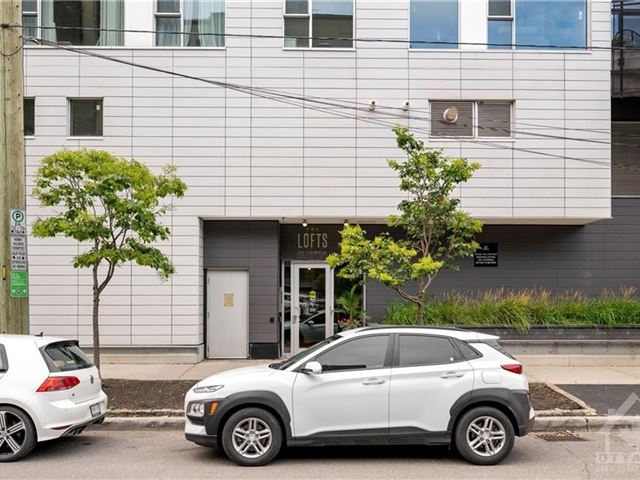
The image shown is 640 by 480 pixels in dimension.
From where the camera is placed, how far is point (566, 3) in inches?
579

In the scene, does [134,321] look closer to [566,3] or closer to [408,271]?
[408,271]

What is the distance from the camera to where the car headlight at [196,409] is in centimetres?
712

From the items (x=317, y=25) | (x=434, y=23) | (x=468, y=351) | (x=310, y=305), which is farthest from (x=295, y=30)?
(x=468, y=351)

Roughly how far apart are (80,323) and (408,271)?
26.2 ft

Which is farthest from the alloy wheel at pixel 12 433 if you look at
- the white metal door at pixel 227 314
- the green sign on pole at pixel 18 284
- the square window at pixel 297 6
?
the square window at pixel 297 6

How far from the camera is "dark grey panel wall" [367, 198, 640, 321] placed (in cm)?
1541

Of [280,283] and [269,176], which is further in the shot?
[280,283]

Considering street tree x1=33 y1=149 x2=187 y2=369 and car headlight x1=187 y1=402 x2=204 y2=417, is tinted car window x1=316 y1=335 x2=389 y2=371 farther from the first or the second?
street tree x1=33 y1=149 x2=187 y2=369

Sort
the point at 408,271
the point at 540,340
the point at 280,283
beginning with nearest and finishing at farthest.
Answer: the point at 408,271 < the point at 540,340 < the point at 280,283

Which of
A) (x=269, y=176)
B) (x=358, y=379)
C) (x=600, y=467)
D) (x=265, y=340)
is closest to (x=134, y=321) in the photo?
(x=265, y=340)

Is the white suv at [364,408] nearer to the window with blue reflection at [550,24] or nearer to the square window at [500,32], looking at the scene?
the square window at [500,32]

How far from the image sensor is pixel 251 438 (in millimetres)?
7051

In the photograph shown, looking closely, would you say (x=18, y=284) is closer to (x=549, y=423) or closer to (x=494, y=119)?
(x=549, y=423)

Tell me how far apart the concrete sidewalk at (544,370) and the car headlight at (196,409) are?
4.83 meters
